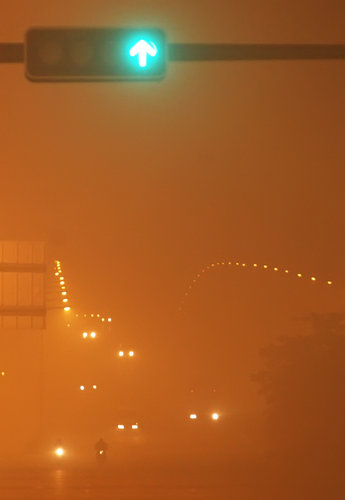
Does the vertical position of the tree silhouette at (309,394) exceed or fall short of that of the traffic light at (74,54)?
it exceeds it

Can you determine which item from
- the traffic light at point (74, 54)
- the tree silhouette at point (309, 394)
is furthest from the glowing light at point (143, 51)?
the tree silhouette at point (309, 394)

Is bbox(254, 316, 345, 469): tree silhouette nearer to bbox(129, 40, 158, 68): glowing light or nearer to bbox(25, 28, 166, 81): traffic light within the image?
bbox(129, 40, 158, 68): glowing light

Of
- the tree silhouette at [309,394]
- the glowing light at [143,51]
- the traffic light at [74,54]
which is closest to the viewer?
the traffic light at [74,54]

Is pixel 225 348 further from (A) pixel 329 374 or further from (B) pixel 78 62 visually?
(B) pixel 78 62

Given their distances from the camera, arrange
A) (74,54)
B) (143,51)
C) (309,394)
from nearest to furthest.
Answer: (74,54)
(143,51)
(309,394)

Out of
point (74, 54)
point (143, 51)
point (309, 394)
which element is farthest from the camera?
point (309, 394)

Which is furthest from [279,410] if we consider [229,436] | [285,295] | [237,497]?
[285,295]

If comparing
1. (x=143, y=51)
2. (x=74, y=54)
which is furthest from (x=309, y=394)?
(x=74, y=54)

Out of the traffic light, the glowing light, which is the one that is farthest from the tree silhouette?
the traffic light

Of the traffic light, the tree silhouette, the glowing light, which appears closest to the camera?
the traffic light

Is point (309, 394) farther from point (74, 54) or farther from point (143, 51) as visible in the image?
point (74, 54)

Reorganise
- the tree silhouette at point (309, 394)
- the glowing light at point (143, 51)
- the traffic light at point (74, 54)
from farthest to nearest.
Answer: the tree silhouette at point (309, 394), the glowing light at point (143, 51), the traffic light at point (74, 54)

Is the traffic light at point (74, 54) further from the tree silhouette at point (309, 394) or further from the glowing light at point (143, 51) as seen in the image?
the tree silhouette at point (309, 394)

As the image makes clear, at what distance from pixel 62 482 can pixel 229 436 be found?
19106mm
